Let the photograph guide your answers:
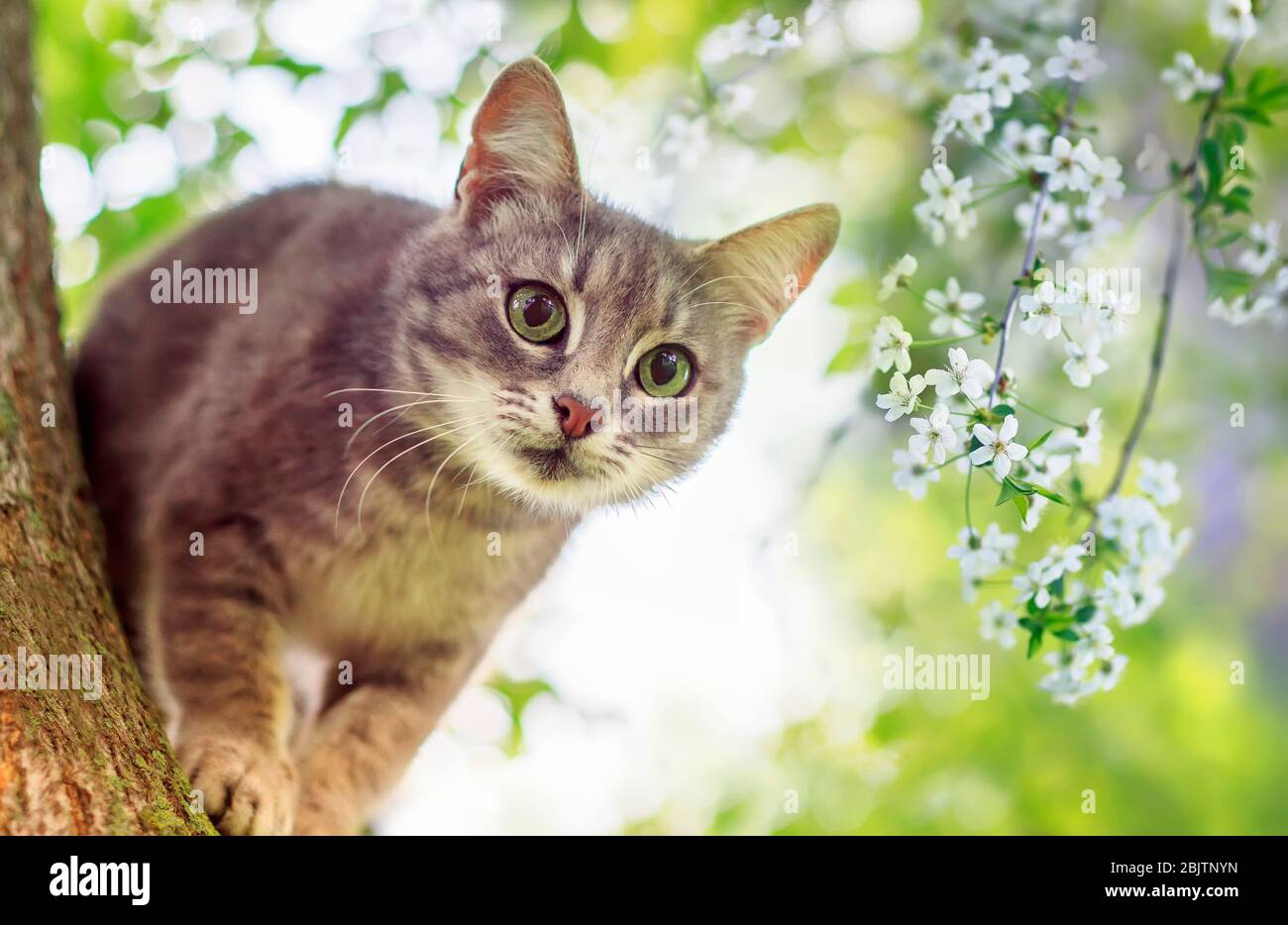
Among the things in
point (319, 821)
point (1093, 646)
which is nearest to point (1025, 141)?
point (1093, 646)

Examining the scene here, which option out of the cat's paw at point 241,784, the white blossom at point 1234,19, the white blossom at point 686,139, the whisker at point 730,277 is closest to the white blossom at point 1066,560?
the whisker at point 730,277

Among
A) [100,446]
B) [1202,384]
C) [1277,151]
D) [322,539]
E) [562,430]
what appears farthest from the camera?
[1277,151]

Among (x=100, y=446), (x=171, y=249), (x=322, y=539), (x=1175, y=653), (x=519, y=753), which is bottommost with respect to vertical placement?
(x=519, y=753)

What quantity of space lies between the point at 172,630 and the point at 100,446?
0.79 metres

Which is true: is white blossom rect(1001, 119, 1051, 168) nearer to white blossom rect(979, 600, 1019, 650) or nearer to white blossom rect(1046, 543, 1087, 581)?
white blossom rect(1046, 543, 1087, 581)

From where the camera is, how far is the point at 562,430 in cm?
249

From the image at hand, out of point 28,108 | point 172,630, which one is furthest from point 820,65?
point 172,630

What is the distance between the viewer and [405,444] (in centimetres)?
289

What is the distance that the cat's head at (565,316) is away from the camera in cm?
255

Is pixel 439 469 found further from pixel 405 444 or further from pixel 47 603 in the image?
pixel 47 603

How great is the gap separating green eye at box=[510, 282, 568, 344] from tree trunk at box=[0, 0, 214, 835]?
107 cm

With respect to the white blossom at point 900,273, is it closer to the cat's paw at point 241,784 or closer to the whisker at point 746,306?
the whisker at point 746,306

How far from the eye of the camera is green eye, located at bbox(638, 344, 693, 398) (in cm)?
269

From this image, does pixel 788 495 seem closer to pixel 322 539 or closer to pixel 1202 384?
pixel 322 539
